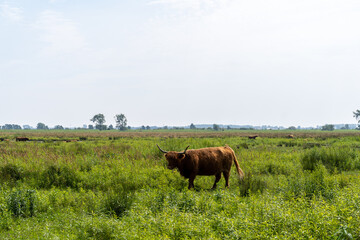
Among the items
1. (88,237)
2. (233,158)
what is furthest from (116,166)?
(88,237)

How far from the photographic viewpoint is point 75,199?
28.9 feet

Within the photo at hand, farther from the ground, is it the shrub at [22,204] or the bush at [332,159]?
the bush at [332,159]

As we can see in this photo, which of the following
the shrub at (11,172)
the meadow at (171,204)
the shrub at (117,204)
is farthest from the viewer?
the shrub at (11,172)

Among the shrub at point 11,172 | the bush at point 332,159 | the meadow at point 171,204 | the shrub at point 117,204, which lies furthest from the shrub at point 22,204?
the bush at point 332,159

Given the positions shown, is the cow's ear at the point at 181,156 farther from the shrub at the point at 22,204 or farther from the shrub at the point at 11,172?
the shrub at the point at 11,172

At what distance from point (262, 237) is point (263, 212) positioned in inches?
46.2

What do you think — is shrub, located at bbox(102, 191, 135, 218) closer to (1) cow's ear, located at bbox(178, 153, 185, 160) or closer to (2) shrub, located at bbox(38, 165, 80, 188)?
(1) cow's ear, located at bbox(178, 153, 185, 160)

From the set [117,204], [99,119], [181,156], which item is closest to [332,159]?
[181,156]

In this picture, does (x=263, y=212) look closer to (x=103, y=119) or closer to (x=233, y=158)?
(x=233, y=158)

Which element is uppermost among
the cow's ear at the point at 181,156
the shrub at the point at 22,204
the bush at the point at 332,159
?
the cow's ear at the point at 181,156

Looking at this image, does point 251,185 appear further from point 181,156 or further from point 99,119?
point 99,119

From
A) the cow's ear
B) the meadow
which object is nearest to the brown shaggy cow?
the cow's ear

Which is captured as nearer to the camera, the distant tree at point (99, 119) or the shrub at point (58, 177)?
the shrub at point (58, 177)

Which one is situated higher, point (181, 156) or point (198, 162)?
point (181, 156)
